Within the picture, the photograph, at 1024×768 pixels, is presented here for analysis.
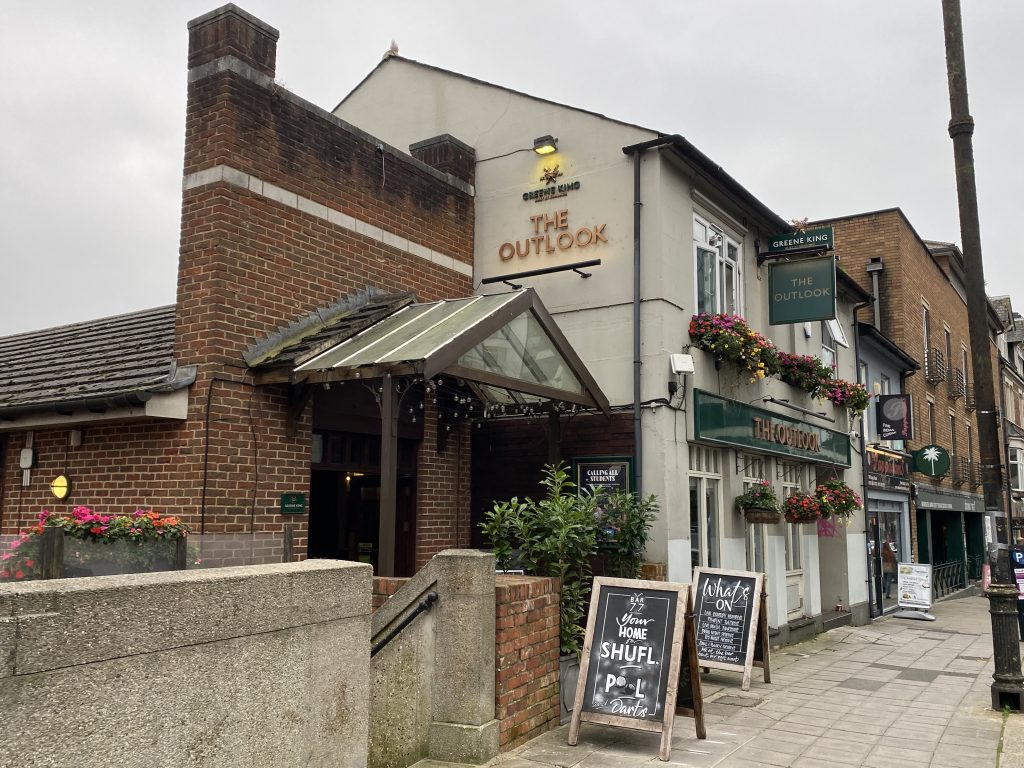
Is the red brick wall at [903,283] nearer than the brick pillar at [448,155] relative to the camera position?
No

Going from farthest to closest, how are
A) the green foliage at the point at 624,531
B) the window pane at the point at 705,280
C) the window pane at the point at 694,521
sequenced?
1. the window pane at the point at 705,280
2. the window pane at the point at 694,521
3. the green foliage at the point at 624,531

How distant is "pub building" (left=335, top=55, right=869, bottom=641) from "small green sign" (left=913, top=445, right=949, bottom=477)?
9434mm

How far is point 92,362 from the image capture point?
909 cm

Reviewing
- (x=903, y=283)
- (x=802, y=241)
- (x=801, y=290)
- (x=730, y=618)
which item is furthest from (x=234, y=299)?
(x=903, y=283)

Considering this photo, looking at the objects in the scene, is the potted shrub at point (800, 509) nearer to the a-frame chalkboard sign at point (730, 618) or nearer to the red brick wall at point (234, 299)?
the a-frame chalkboard sign at point (730, 618)

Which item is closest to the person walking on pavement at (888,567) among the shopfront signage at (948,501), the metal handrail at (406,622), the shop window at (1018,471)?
the shopfront signage at (948,501)

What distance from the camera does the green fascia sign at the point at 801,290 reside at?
1286 cm

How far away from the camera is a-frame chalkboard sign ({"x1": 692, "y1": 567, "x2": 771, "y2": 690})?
9.23 metres

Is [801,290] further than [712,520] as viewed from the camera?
Yes

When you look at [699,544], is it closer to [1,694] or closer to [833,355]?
[833,355]

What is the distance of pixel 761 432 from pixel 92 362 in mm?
8659

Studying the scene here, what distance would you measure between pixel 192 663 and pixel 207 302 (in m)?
4.97

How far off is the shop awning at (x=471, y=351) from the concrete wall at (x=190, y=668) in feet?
9.27

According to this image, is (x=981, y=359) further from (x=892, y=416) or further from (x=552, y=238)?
(x=892, y=416)
